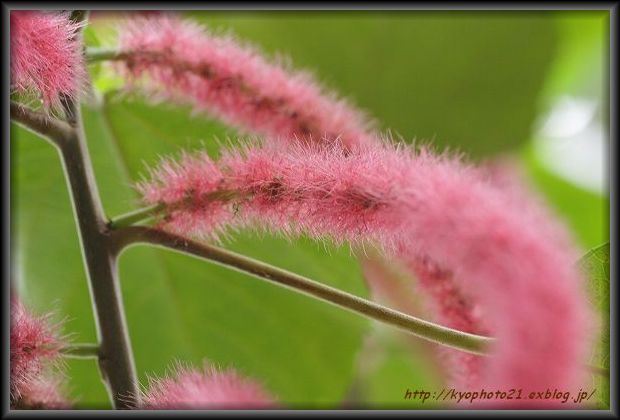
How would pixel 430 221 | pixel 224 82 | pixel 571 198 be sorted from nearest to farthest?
pixel 430 221, pixel 224 82, pixel 571 198

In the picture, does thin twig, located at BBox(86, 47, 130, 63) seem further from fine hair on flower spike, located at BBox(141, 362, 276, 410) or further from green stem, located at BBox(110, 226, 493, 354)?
fine hair on flower spike, located at BBox(141, 362, 276, 410)

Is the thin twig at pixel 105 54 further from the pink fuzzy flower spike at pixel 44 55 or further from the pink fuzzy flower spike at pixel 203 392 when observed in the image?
the pink fuzzy flower spike at pixel 203 392

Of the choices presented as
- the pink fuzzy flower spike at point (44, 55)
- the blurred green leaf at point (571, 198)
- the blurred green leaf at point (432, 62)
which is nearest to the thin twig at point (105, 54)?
the pink fuzzy flower spike at point (44, 55)

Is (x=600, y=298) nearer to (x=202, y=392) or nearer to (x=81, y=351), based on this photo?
(x=202, y=392)

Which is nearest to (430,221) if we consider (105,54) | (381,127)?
(105,54)

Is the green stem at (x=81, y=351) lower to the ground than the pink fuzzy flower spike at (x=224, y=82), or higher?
lower

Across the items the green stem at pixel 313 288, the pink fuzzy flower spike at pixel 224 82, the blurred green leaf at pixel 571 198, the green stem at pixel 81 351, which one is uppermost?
the pink fuzzy flower spike at pixel 224 82

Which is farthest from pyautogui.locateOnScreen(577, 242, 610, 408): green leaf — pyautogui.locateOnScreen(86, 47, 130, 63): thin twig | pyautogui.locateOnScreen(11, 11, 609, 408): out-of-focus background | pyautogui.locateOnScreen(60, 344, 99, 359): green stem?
pyautogui.locateOnScreen(86, 47, 130, 63): thin twig
